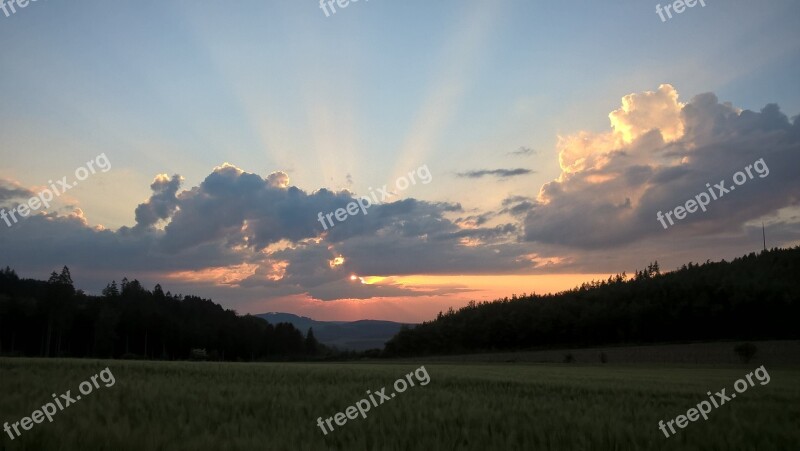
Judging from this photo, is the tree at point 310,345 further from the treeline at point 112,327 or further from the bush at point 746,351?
the bush at point 746,351

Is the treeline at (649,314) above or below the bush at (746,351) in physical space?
above

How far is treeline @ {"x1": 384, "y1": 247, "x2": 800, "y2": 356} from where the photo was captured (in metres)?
97.3

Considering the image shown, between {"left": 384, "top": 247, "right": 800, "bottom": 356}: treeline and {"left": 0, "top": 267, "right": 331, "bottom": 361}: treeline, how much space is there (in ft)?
135

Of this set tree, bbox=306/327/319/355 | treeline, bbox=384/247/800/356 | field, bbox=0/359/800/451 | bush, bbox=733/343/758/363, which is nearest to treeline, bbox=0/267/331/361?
tree, bbox=306/327/319/355

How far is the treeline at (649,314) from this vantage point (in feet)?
319

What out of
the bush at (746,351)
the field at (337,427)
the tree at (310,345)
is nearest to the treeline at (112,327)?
the tree at (310,345)

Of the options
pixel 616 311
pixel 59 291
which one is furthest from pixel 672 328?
pixel 59 291

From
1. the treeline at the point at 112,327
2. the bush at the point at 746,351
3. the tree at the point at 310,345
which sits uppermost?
the treeline at the point at 112,327

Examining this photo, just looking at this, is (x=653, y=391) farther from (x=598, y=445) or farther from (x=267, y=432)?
(x=267, y=432)

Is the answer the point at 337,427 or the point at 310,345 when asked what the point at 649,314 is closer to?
the point at 310,345

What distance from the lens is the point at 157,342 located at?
326ft

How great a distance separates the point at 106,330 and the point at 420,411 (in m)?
90.7

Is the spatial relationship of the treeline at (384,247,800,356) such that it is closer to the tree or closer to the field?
the tree

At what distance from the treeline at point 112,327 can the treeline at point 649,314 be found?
41036 millimetres
